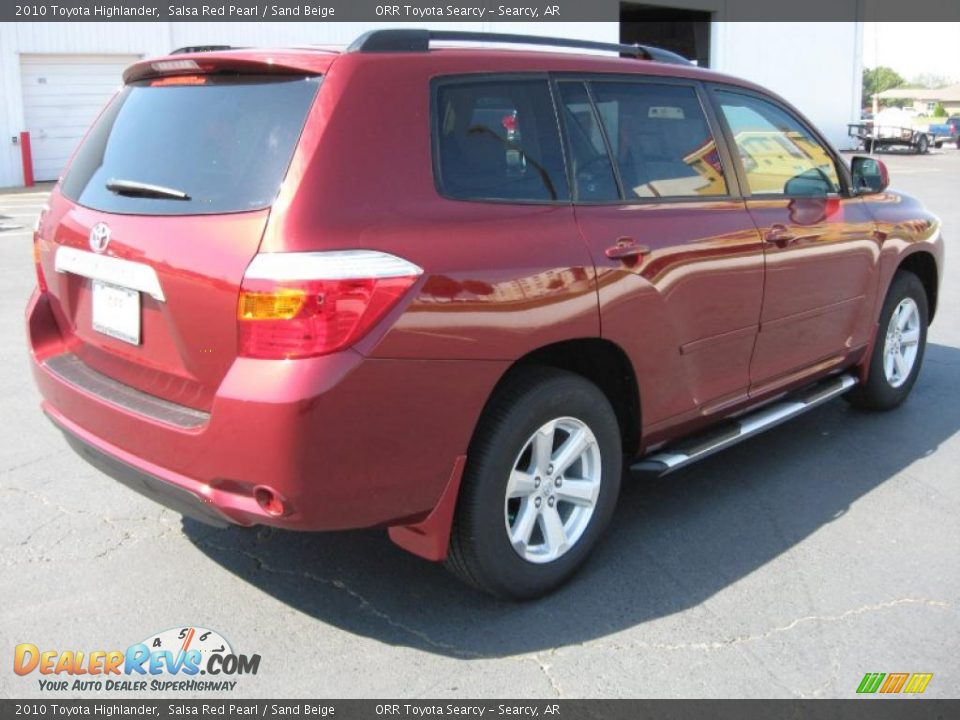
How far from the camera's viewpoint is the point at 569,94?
3.70 meters

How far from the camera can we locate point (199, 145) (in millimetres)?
3236

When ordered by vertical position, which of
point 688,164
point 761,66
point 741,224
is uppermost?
point 761,66

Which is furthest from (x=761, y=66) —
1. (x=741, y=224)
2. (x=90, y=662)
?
(x=90, y=662)

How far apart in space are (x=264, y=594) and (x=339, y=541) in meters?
0.50

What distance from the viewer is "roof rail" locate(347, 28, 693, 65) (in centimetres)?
318

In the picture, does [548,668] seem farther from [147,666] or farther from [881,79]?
[881,79]

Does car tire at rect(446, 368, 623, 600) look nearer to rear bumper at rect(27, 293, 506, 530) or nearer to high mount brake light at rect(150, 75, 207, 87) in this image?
rear bumper at rect(27, 293, 506, 530)

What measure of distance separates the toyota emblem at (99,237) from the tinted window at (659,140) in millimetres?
1864

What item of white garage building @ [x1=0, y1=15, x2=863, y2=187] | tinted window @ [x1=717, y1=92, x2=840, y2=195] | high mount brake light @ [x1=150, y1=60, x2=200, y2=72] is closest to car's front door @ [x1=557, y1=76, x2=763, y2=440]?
tinted window @ [x1=717, y1=92, x2=840, y2=195]

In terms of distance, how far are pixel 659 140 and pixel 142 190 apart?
2.06 meters

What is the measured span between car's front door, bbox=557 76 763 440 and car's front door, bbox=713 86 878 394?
0.15 m

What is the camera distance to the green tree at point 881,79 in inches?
5778

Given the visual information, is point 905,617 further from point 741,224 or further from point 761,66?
point 761,66

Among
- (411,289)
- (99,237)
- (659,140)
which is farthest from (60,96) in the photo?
(411,289)
